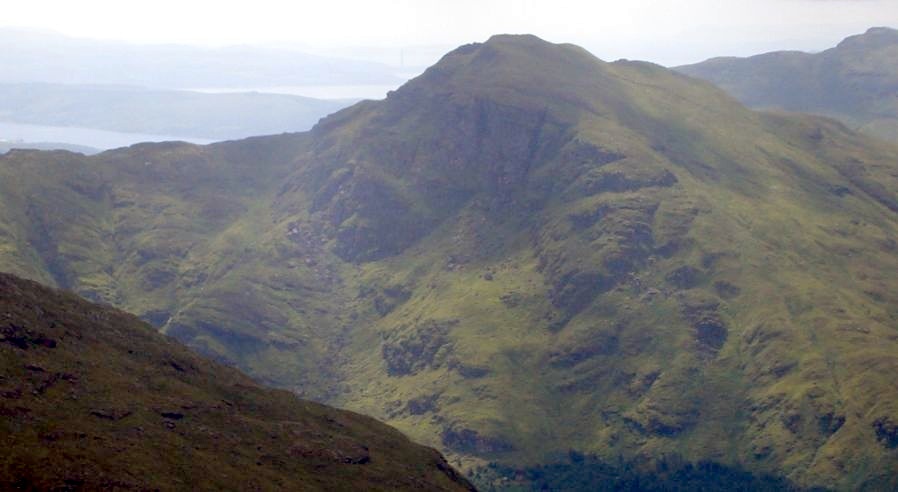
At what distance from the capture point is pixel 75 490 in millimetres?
198750

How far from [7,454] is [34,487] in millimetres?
13098

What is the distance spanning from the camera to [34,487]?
191m

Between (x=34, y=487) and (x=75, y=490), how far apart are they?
9374mm

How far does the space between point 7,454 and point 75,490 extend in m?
15.3

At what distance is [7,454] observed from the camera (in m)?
200
